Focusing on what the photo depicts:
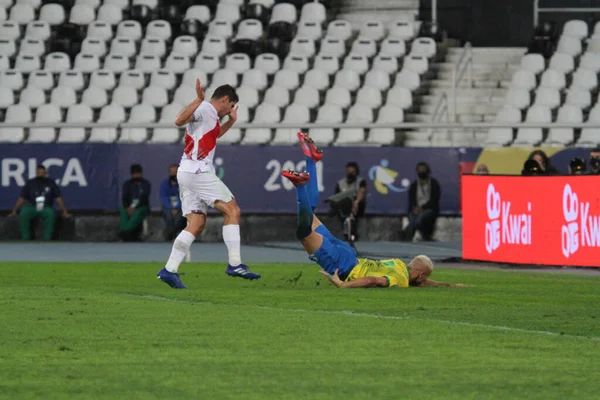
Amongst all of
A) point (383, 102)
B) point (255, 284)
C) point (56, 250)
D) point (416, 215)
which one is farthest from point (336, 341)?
point (383, 102)

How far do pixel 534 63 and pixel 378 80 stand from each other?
3313mm

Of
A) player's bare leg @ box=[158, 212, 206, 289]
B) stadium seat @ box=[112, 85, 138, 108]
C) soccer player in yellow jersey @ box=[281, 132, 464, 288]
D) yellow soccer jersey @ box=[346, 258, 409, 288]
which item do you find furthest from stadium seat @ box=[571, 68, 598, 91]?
player's bare leg @ box=[158, 212, 206, 289]

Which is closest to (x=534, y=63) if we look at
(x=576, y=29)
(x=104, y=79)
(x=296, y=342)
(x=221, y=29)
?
(x=576, y=29)

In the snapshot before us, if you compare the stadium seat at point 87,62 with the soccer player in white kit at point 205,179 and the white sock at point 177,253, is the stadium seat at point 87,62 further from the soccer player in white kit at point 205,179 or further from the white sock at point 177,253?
the white sock at point 177,253

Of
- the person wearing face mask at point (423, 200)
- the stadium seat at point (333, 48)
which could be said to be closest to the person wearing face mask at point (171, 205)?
the person wearing face mask at point (423, 200)

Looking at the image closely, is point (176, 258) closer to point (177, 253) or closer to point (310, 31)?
point (177, 253)

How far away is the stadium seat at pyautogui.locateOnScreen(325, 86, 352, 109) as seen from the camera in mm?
29062

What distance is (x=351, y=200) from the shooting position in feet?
78.8

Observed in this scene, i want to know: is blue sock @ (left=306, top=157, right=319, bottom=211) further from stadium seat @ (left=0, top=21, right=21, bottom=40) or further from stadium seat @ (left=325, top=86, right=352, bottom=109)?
stadium seat @ (left=0, top=21, right=21, bottom=40)

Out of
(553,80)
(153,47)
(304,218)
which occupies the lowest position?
(304,218)

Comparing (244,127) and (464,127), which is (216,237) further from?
(464,127)

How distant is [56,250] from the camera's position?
24.2 m

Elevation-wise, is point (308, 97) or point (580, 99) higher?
point (308, 97)

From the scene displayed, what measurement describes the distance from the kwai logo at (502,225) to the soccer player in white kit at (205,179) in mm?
6405
